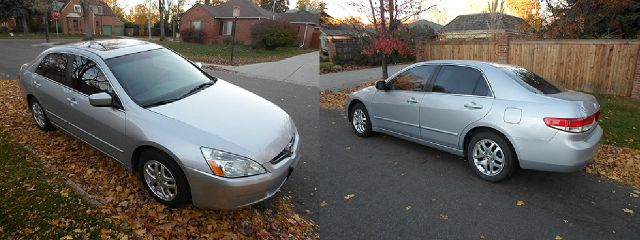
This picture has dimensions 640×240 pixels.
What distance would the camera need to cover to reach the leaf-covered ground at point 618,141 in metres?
4.95

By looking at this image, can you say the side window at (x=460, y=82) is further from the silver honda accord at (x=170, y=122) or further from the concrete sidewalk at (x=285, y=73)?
the concrete sidewalk at (x=285, y=73)

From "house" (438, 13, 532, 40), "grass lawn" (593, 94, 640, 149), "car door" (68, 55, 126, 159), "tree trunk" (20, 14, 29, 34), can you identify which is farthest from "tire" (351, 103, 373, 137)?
"tree trunk" (20, 14, 29, 34)

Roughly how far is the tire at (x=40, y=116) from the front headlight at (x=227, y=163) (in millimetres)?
3419

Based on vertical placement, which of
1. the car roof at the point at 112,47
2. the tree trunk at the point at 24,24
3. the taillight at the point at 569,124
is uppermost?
the tree trunk at the point at 24,24

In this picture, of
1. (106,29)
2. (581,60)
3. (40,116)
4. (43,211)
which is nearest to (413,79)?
(43,211)

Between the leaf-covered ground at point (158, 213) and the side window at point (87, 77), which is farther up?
the side window at point (87, 77)

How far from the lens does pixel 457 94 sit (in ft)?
16.1

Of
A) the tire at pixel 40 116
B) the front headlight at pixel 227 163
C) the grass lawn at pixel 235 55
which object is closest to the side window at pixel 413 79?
the front headlight at pixel 227 163

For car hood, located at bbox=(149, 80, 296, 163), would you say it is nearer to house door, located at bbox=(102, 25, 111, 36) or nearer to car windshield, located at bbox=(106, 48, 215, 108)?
car windshield, located at bbox=(106, 48, 215, 108)

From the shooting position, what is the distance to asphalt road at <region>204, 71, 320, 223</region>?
4.12m

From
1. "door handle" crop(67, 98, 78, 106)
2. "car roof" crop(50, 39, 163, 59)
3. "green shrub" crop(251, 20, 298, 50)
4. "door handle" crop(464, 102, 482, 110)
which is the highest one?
"green shrub" crop(251, 20, 298, 50)

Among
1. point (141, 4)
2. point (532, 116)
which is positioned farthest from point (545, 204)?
point (141, 4)

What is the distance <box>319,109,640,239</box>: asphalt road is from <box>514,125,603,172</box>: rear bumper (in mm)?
336

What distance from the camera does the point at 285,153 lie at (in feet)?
12.2
